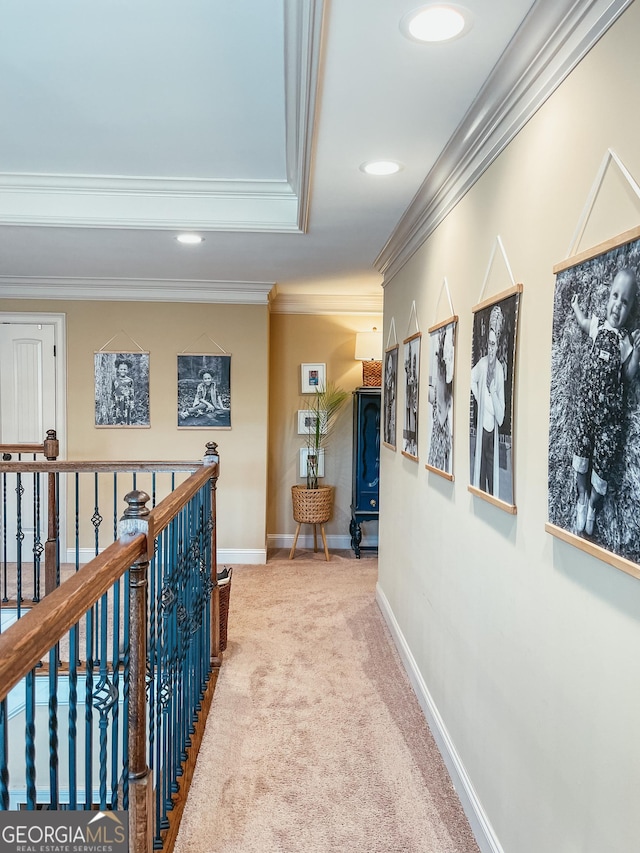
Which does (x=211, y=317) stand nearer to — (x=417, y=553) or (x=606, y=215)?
(x=417, y=553)

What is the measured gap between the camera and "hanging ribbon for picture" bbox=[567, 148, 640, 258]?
1118 mm

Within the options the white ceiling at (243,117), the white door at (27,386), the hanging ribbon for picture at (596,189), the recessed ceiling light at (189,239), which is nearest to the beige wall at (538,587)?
the hanging ribbon for picture at (596,189)

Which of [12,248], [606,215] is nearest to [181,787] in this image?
[606,215]

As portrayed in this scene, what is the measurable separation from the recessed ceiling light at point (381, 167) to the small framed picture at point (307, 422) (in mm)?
3279

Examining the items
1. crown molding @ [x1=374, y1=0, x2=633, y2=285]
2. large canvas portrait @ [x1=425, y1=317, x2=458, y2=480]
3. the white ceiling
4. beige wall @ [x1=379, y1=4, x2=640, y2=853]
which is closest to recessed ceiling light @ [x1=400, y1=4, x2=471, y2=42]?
the white ceiling

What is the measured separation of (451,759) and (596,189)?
1999mm

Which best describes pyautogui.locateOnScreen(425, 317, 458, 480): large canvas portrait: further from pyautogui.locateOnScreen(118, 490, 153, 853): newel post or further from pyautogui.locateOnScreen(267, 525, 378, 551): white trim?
pyautogui.locateOnScreen(267, 525, 378, 551): white trim

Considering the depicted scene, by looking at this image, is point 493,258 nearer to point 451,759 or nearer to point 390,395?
point 451,759

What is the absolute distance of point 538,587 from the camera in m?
1.53

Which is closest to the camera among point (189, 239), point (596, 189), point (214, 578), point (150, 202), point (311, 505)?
point (596, 189)

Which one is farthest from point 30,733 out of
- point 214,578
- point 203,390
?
point 203,390

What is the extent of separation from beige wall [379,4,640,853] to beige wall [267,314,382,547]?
307cm

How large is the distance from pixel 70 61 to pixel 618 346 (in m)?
1.95

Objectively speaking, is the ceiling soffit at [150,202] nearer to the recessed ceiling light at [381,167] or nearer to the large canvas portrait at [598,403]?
the recessed ceiling light at [381,167]
